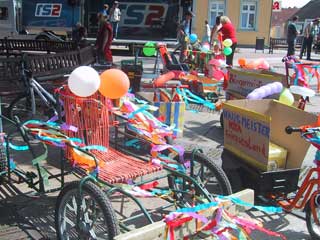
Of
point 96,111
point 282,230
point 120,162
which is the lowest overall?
point 282,230

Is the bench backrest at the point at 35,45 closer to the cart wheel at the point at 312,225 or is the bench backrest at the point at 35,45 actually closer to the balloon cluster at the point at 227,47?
the balloon cluster at the point at 227,47

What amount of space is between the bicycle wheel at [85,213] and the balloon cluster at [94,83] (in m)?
0.83

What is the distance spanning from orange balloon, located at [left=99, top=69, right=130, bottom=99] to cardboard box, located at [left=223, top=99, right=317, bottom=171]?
111 centimetres

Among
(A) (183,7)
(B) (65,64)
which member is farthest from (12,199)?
(A) (183,7)

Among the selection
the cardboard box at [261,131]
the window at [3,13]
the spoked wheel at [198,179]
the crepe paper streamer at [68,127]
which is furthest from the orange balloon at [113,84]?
the window at [3,13]

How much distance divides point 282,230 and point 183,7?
15.6 meters

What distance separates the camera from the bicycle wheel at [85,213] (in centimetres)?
276

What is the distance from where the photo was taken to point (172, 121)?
215 inches

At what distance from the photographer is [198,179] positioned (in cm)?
348

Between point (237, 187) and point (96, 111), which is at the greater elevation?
point (96, 111)

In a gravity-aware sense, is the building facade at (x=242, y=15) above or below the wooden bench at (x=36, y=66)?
above

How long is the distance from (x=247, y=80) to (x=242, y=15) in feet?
75.4

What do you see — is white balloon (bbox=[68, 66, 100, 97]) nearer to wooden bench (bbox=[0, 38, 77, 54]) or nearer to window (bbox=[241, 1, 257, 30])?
wooden bench (bbox=[0, 38, 77, 54])

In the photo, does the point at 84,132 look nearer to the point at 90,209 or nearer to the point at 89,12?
the point at 90,209
